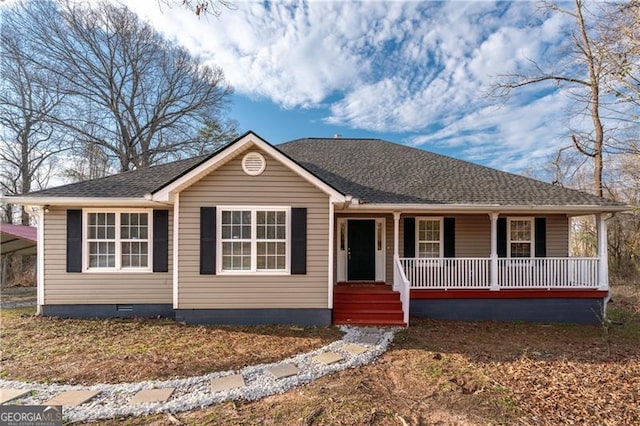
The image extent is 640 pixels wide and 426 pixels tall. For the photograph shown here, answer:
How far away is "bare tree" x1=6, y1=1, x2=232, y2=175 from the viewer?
1607 cm

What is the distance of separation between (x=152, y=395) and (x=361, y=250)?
6.47m

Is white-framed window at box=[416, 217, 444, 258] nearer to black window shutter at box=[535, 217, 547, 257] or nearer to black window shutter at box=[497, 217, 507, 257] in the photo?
black window shutter at box=[497, 217, 507, 257]

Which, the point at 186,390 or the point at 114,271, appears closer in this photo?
the point at 186,390

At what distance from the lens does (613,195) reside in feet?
47.0

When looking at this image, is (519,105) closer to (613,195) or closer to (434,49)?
(434,49)

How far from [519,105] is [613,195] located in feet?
21.9

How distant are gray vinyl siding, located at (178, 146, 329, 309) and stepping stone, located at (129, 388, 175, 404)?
280 centimetres

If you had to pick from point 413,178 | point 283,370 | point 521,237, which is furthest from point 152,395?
point 521,237

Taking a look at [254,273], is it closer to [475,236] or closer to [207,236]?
[207,236]

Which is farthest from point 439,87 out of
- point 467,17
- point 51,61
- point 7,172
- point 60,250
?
point 7,172

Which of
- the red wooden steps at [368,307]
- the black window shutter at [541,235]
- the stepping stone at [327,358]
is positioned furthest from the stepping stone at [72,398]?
the black window shutter at [541,235]

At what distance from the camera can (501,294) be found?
779cm

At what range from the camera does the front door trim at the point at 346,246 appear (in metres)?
9.02

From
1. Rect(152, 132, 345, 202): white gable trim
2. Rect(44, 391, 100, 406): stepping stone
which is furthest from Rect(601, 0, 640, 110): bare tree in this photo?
Rect(44, 391, 100, 406): stepping stone
